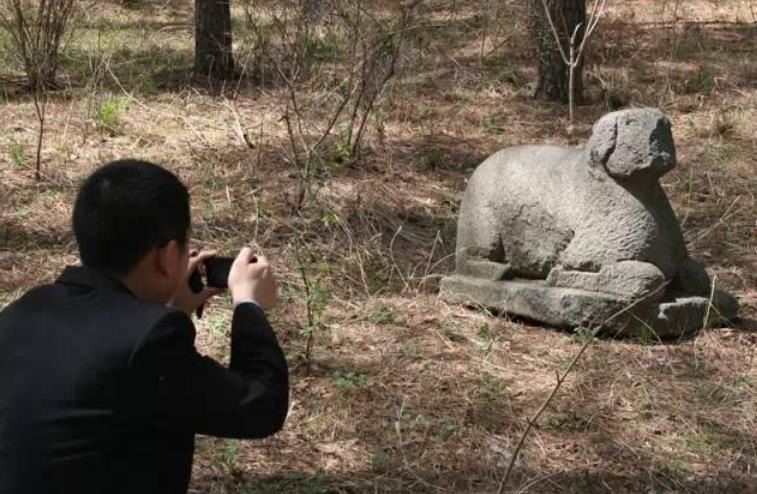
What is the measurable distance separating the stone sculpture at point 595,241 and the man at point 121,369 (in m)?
2.85

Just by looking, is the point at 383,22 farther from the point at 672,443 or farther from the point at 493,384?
the point at 672,443

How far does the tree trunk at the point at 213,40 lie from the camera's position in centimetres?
911

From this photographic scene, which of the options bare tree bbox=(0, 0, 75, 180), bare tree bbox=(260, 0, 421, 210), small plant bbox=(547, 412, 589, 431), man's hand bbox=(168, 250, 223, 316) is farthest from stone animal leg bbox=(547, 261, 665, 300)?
bare tree bbox=(0, 0, 75, 180)

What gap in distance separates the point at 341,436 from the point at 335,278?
60.5 inches

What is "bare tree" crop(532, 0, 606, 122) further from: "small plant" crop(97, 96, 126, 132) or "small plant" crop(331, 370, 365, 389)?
"small plant" crop(331, 370, 365, 389)

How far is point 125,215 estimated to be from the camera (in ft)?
8.19

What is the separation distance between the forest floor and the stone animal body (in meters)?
0.30

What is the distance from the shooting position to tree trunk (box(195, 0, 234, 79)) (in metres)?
9.11

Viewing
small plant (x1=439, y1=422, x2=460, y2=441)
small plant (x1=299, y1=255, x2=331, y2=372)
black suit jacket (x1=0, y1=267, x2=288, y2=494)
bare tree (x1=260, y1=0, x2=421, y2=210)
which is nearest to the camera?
black suit jacket (x1=0, y1=267, x2=288, y2=494)

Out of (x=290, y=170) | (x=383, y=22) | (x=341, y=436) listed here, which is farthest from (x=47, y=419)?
(x=383, y=22)

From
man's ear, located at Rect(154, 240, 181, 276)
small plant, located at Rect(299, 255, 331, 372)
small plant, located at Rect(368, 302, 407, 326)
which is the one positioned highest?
man's ear, located at Rect(154, 240, 181, 276)

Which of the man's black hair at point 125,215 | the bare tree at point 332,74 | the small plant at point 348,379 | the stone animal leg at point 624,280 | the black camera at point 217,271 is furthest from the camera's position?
the bare tree at point 332,74

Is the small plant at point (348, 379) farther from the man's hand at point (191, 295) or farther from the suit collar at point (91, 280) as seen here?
the suit collar at point (91, 280)

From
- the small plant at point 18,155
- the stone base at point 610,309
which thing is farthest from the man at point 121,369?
the small plant at point 18,155
